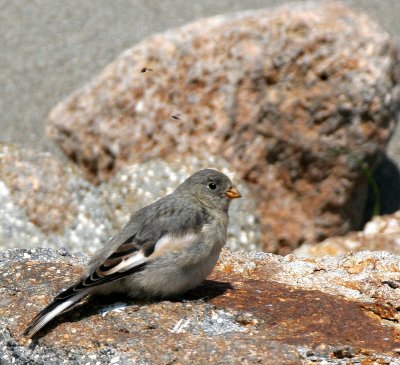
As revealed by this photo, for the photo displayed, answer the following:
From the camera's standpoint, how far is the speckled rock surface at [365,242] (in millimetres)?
6410

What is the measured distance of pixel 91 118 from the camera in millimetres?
7266

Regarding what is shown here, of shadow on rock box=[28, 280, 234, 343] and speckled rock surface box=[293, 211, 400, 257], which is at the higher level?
shadow on rock box=[28, 280, 234, 343]

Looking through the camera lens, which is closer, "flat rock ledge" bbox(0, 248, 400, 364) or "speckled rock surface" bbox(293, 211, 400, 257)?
"flat rock ledge" bbox(0, 248, 400, 364)

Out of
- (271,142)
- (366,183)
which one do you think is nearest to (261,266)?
(271,142)

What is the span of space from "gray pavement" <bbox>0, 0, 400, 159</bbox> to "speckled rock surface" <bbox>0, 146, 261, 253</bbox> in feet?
4.19

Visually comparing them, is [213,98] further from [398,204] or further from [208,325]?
[208,325]

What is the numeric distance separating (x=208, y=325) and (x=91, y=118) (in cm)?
399

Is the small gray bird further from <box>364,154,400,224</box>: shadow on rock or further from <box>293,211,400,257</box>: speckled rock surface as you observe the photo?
<box>364,154,400,224</box>: shadow on rock

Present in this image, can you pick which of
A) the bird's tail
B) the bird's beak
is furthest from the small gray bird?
the bird's beak

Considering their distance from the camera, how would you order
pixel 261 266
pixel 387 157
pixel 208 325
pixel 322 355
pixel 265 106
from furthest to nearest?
pixel 387 157
pixel 265 106
pixel 261 266
pixel 208 325
pixel 322 355

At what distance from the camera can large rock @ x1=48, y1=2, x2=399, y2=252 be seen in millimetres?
6820

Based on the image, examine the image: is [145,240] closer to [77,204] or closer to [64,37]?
[77,204]

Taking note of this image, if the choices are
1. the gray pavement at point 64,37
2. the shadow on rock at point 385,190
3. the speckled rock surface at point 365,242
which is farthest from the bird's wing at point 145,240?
the gray pavement at point 64,37

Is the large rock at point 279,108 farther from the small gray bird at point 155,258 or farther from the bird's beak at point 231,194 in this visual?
the small gray bird at point 155,258
